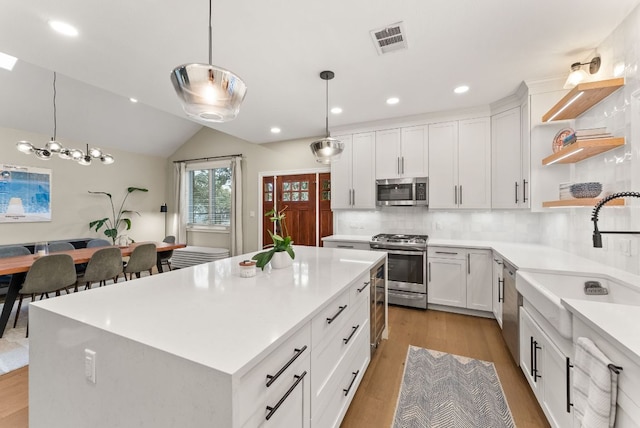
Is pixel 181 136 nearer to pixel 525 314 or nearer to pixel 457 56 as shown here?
pixel 457 56

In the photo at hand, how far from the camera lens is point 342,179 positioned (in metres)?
4.41

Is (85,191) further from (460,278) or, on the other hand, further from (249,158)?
(460,278)

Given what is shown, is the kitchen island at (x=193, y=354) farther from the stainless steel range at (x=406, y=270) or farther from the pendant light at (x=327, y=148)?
the stainless steel range at (x=406, y=270)

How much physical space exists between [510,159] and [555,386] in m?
2.62

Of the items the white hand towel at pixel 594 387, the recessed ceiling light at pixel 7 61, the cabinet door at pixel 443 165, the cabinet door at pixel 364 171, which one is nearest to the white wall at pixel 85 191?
the recessed ceiling light at pixel 7 61

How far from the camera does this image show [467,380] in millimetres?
2143

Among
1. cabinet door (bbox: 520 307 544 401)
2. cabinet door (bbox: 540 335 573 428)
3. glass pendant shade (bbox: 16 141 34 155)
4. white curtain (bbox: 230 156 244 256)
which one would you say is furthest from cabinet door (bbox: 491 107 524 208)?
glass pendant shade (bbox: 16 141 34 155)

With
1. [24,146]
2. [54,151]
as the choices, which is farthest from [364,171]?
[24,146]

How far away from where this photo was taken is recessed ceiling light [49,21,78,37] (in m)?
1.99

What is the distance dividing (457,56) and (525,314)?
7.26ft

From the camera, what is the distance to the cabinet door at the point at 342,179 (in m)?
4.36

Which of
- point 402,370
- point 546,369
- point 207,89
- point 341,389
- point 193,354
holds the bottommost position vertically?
point 402,370

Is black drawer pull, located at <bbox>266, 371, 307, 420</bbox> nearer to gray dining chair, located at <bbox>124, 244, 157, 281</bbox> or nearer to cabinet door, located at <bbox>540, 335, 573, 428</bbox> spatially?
cabinet door, located at <bbox>540, 335, 573, 428</bbox>

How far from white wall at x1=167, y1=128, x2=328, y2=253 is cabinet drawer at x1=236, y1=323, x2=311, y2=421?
4.11 m
